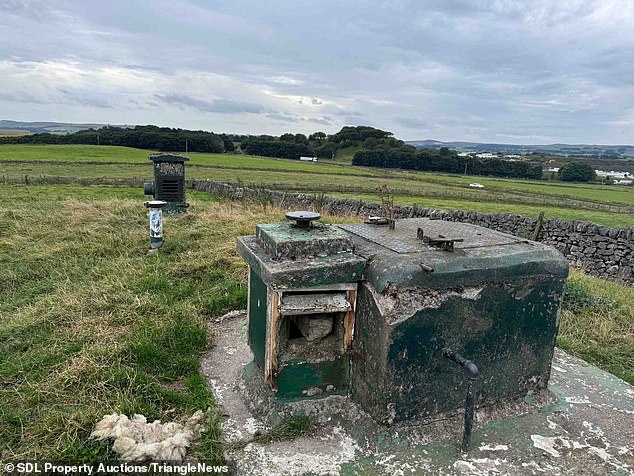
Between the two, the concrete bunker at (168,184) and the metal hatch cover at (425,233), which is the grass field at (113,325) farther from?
the concrete bunker at (168,184)

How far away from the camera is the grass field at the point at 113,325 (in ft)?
11.2

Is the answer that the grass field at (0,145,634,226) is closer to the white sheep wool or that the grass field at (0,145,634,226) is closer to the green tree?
the green tree

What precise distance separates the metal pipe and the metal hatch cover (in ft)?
2.65

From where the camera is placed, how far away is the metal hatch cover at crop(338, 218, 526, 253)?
372cm

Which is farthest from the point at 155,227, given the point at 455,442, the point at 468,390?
the point at 468,390

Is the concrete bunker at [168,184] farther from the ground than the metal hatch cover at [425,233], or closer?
closer

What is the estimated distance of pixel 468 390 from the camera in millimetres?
3080

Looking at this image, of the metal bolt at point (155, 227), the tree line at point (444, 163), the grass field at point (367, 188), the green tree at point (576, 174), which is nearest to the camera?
the metal bolt at point (155, 227)

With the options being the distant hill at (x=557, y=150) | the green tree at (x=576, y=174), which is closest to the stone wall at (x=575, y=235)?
the green tree at (x=576, y=174)

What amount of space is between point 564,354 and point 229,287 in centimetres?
421

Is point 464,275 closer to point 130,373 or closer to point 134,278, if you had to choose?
point 130,373

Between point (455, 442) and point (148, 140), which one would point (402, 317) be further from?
point (148, 140)

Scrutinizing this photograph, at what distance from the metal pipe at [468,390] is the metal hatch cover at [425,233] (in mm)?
808

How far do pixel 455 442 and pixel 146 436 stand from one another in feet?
7.14
